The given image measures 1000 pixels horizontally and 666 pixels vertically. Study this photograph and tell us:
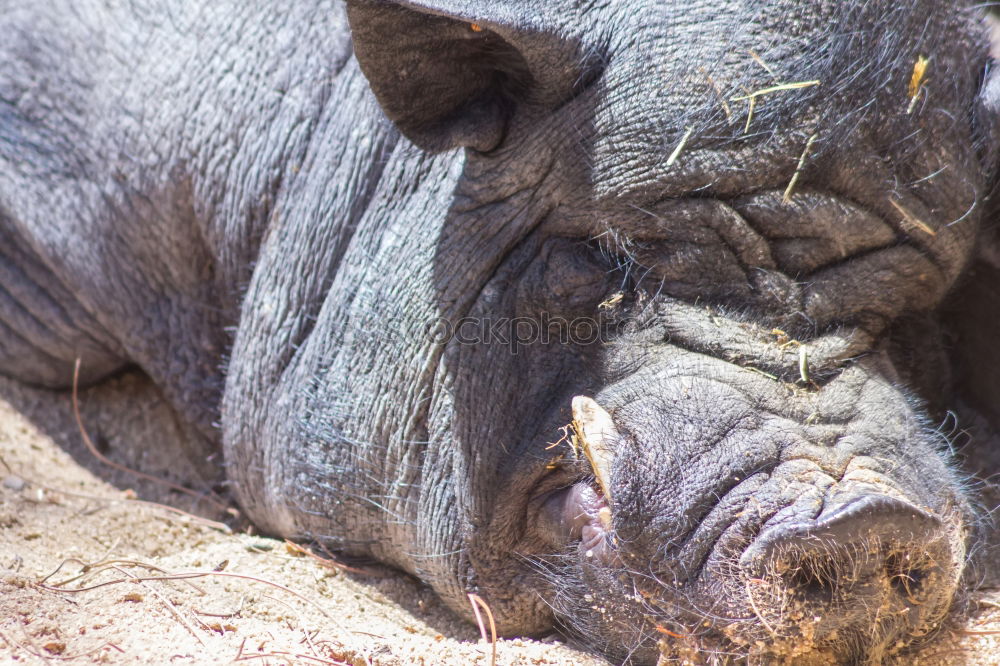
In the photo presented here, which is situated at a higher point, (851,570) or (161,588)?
(851,570)

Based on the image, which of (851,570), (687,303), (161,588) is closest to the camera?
(851,570)

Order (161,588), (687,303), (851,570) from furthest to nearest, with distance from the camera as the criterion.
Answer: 1. (161,588)
2. (687,303)
3. (851,570)

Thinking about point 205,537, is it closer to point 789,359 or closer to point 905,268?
point 789,359

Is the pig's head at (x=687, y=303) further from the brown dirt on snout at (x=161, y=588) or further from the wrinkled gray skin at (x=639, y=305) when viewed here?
the brown dirt on snout at (x=161, y=588)

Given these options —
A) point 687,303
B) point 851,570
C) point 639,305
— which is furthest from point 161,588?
point 851,570

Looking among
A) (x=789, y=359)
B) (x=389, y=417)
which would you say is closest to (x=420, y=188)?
(x=389, y=417)

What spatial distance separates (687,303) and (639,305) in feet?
0.38

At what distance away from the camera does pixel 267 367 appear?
3.14 meters

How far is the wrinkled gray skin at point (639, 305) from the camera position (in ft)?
7.01

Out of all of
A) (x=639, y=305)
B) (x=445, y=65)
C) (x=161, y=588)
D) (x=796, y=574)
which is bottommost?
(x=161, y=588)

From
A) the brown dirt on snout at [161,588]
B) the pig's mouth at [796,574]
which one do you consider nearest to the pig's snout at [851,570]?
the pig's mouth at [796,574]

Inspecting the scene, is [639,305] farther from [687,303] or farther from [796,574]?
[796,574]

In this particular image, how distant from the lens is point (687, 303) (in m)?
2.38

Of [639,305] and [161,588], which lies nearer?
[639,305]
